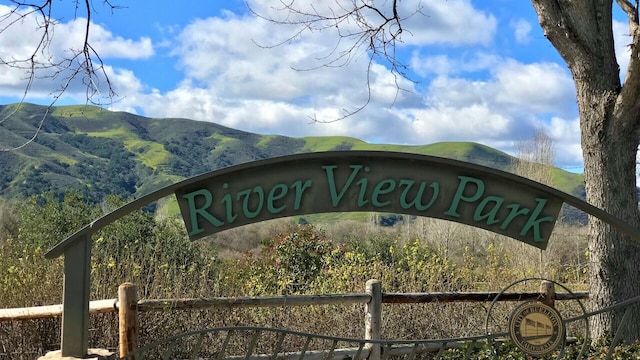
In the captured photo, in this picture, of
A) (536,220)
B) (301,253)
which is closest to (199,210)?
(536,220)

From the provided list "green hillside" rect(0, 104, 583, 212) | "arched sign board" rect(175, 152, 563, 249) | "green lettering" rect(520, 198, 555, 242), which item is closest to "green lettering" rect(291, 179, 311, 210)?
"arched sign board" rect(175, 152, 563, 249)

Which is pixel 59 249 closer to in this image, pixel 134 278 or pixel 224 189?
pixel 224 189

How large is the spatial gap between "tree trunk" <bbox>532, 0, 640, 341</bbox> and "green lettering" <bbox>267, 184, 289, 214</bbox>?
13.2 ft

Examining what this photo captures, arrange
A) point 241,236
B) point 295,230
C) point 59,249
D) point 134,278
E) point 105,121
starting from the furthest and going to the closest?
1. point 105,121
2. point 241,236
3. point 295,230
4. point 134,278
5. point 59,249

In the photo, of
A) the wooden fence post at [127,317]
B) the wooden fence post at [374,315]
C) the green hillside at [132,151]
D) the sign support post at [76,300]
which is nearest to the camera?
the sign support post at [76,300]

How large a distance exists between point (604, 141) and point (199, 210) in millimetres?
4504

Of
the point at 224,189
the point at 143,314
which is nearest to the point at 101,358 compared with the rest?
the point at 224,189

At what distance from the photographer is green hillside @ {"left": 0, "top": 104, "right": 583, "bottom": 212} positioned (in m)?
91.0

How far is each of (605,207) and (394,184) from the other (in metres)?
3.54

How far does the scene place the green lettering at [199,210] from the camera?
416cm

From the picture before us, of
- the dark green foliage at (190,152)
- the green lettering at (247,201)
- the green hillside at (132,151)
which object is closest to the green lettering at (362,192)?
the green lettering at (247,201)

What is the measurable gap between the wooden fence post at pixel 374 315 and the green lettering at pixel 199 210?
3032mm

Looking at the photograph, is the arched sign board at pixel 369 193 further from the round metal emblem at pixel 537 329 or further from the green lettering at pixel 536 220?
the round metal emblem at pixel 537 329

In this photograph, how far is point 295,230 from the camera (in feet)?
42.6
